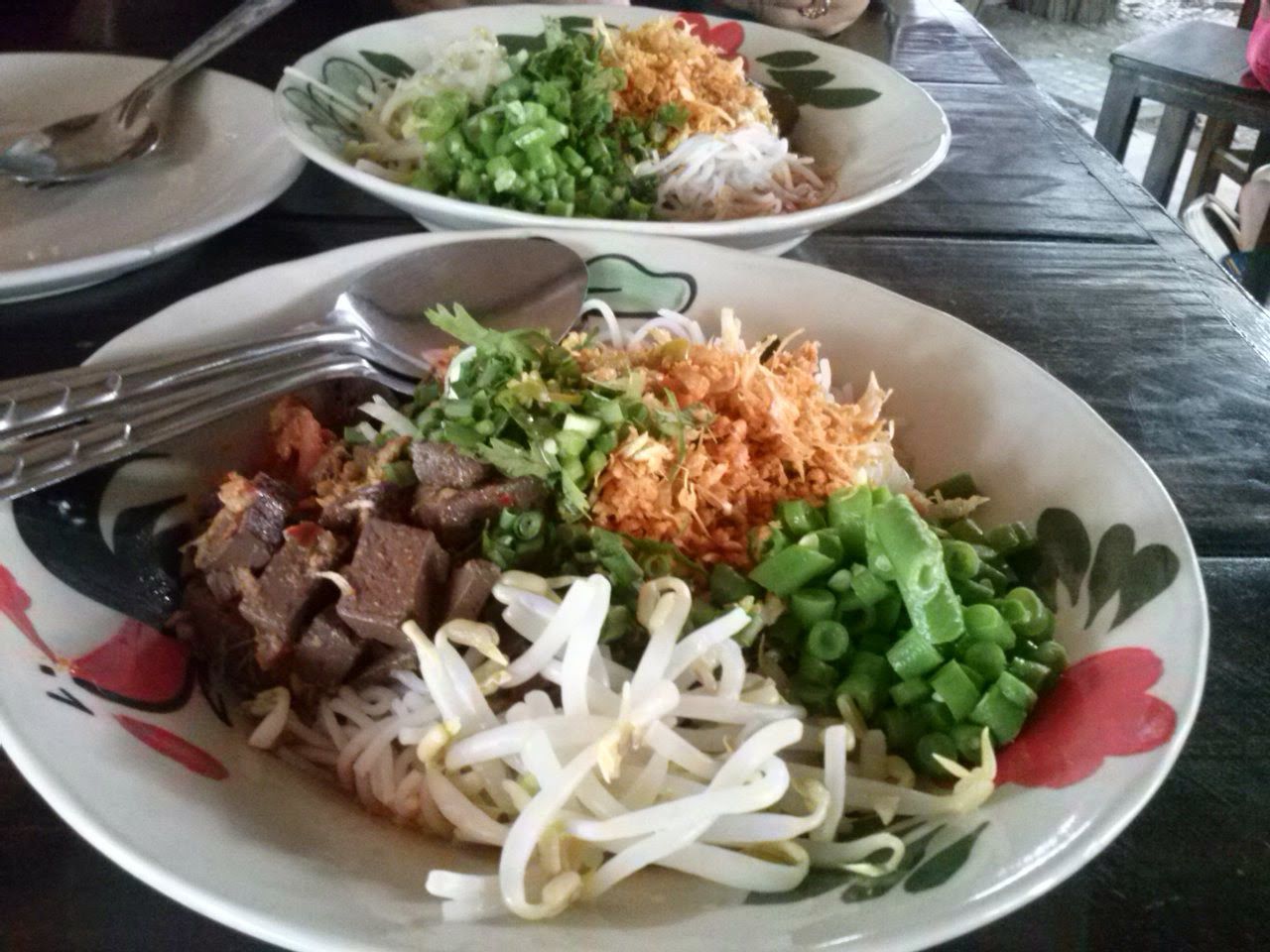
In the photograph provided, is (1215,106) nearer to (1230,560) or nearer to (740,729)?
(1230,560)

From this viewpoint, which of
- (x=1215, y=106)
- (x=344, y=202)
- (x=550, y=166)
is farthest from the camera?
(x=1215, y=106)

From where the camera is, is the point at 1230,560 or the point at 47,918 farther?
the point at 1230,560

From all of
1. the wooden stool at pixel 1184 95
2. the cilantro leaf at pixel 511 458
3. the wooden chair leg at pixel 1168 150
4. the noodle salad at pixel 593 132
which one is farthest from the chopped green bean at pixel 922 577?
the wooden chair leg at pixel 1168 150

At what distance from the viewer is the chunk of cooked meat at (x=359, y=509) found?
895 millimetres

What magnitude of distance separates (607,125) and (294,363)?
0.75 meters

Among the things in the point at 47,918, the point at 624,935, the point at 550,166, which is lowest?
the point at 47,918

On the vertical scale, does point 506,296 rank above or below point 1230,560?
above

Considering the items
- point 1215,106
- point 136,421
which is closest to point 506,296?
point 136,421

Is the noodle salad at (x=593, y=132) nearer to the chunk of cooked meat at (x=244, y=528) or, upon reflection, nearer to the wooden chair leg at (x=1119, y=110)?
the chunk of cooked meat at (x=244, y=528)

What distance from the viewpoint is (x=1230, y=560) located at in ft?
3.56

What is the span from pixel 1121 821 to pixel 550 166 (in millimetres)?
1106

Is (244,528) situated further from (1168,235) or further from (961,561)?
(1168,235)

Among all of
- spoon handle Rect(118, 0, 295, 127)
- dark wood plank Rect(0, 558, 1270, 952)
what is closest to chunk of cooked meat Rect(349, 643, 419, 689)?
dark wood plank Rect(0, 558, 1270, 952)

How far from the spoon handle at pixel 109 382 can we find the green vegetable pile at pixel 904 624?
53 cm
